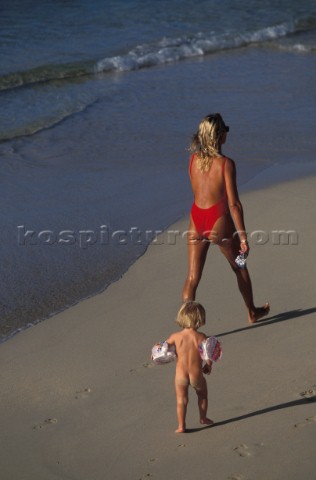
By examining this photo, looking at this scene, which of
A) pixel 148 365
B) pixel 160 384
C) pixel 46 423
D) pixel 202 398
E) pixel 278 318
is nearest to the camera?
pixel 202 398

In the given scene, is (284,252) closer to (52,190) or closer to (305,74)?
(52,190)

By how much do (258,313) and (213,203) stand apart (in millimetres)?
845

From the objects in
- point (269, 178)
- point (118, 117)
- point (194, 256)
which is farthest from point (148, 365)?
point (118, 117)

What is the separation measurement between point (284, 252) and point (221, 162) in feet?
5.66

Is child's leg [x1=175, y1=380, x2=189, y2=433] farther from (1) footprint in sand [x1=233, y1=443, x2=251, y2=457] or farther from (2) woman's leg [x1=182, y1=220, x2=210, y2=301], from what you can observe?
(2) woman's leg [x1=182, y1=220, x2=210, y2=301]

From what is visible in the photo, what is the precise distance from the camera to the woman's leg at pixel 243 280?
20.9ft

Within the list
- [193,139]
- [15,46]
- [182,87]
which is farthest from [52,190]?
[15,46]

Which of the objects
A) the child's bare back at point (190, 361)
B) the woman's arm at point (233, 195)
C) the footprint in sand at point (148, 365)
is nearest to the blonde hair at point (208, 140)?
the woman's arm at point (233, 195)

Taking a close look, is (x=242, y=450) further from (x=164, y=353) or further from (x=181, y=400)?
(x=164, y=353)

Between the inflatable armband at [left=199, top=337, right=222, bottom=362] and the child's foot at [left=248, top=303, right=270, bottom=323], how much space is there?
1.46 meters

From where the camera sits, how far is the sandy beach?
5000 mm

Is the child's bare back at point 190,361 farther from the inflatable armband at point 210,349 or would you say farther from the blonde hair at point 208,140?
the blonde hair at point 208,140

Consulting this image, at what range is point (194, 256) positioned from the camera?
6.38 meters

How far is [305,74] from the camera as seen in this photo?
49.4 feet
